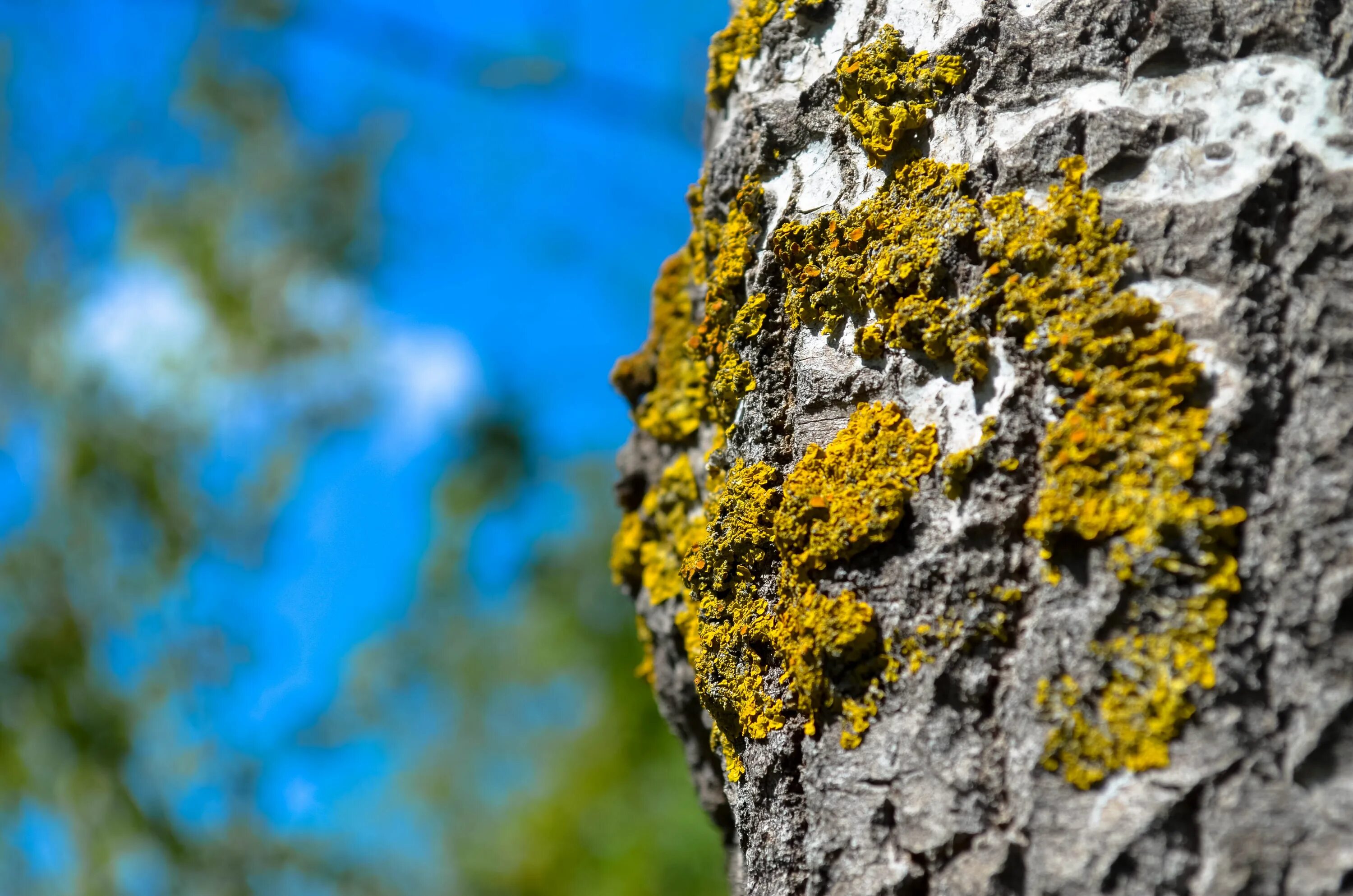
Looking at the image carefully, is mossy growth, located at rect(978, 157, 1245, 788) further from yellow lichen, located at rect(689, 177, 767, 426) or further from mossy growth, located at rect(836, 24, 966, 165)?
yellow lichen, located at rect(689, 177, 767, 426)

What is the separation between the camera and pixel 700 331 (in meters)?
1.21

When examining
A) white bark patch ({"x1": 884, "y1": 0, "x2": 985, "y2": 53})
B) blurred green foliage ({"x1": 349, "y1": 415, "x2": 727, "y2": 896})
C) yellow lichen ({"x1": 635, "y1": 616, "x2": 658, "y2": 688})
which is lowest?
yellow lichen ({"x1": 635, "y1": 616, "x2": 658, "y2": 688})

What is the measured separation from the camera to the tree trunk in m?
0.70

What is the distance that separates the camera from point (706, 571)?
1057 millimetres

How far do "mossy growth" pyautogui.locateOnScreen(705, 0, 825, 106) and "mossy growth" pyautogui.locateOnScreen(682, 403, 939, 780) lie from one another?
528 millimetres

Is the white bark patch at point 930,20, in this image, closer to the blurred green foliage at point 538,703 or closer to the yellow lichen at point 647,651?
the yellow lichen at point 647,651

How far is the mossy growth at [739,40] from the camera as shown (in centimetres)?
115

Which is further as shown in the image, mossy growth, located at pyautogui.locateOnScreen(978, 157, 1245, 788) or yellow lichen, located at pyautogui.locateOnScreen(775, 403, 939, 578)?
yellow lichen, located at pyautogui.locateOnScreen(775, 403, 939, 578)

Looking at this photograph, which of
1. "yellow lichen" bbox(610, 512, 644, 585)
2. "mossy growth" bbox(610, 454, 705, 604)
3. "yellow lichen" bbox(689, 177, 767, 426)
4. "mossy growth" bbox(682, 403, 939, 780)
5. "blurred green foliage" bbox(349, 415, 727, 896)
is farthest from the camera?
"blurred green foliage" bbox(349, 415, 727, 896)

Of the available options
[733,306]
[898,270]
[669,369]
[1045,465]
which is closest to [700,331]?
[733,306]

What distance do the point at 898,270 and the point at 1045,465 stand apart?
24 cm

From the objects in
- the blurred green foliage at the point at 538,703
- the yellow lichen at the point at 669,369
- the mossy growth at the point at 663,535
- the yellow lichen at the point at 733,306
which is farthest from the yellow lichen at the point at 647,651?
the blurred green foliage at the point at 538,703

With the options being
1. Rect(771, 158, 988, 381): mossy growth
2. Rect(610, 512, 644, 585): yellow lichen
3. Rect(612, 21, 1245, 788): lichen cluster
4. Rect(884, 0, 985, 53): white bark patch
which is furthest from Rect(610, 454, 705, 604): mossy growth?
Rect(884, 0, 985, 53): white bark patch

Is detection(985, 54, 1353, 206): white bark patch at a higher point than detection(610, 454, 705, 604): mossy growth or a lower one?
lower
